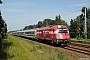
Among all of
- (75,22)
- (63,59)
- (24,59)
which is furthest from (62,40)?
(75,22)

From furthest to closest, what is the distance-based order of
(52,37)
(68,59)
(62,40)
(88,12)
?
(88,12) → (52,37) → (62,40) → (68,59)

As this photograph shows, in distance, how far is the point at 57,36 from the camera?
90.5 ft

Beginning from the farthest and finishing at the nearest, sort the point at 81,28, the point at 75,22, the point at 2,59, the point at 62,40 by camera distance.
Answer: the point at 75,22
the point at 81,28
the point at 62,40
the point at 2,59

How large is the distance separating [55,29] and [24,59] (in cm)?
1253

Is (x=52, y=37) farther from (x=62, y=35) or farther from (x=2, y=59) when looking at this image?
(x=2, y=59)

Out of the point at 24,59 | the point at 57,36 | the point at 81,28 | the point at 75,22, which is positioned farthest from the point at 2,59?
the point at 75,22

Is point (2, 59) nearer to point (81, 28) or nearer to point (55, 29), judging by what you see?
point (55, 29)

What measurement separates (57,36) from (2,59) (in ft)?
42.1

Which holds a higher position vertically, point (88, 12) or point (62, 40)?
point (88, 12)

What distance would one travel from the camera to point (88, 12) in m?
94.6

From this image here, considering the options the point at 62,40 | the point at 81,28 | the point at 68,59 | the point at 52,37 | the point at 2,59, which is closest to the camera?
the point at 2,59

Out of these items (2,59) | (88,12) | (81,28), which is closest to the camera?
(2,59)

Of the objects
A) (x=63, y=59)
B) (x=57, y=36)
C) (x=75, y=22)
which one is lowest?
(x=63, y=59)

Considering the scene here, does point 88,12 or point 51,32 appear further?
point 88,12
